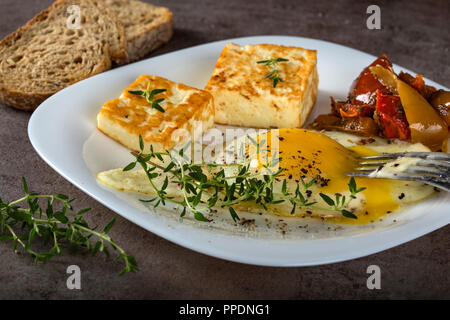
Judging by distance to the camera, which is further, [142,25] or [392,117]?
[142,25]

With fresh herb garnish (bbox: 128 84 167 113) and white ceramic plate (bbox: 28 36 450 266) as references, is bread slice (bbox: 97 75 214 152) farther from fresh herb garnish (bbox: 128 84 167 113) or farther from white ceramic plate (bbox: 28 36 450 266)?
white ceramic plate (bbox: 28 36 450 266)

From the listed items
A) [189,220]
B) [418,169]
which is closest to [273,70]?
[418,169]

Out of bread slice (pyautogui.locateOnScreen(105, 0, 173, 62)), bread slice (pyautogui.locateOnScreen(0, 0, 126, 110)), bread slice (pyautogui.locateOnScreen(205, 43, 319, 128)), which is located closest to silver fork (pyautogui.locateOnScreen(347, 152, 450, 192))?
bread slice (pyautogui.locateOnScreen(205, 43, 319, 128))

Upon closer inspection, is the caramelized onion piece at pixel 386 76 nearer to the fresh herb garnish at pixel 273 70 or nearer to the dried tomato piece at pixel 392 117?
the dried tomato piece at pixel 392 117

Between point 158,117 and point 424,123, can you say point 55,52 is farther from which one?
point 424,123

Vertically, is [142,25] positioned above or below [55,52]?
above

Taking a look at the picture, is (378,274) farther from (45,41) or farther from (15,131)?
(45,41)
